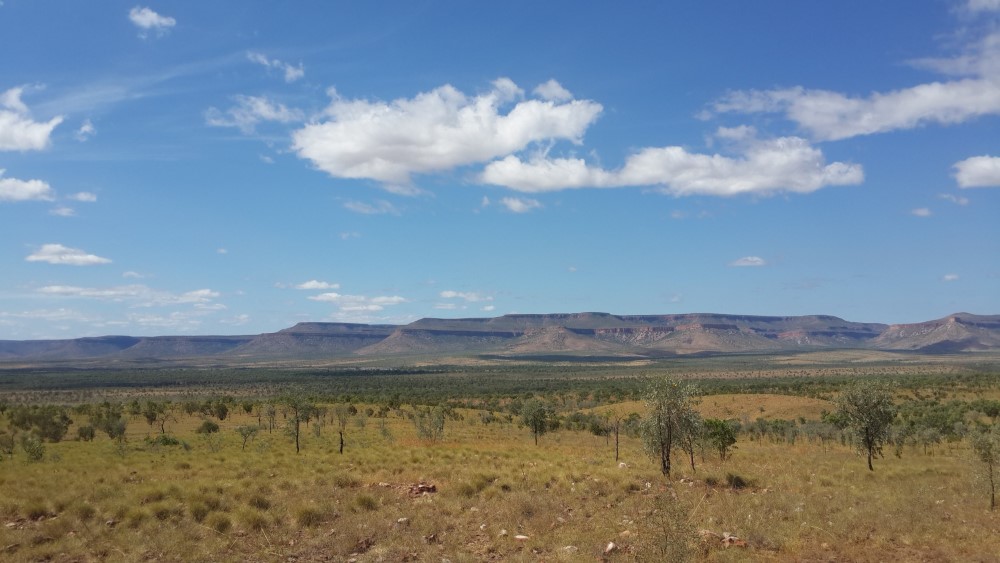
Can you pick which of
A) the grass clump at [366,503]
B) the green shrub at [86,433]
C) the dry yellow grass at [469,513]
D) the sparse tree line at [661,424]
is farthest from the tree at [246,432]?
the grass clump at [366,503]

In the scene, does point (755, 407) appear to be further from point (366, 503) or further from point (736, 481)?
point (366, 503)

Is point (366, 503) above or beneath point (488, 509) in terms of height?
above

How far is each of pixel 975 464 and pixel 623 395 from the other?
3328 inches

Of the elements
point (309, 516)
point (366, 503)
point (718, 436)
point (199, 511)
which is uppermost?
point (199, 511)

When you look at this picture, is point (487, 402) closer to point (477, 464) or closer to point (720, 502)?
point (477, 464)

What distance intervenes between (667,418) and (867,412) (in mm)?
13043

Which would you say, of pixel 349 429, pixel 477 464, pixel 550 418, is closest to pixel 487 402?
pixel 550 418

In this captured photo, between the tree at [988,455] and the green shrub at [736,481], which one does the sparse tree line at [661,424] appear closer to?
the tree at [988,455]

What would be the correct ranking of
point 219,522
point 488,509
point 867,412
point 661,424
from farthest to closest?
point 867,412
point 661,424
point 488,509
point 219,522

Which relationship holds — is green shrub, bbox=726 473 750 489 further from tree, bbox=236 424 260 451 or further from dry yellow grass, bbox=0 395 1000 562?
tree, bbox=236 424 260 451

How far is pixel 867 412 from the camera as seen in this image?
3144 cm

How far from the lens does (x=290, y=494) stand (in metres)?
19.1

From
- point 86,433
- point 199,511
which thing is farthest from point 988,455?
point 86,433

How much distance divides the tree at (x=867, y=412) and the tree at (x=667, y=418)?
1116cm
